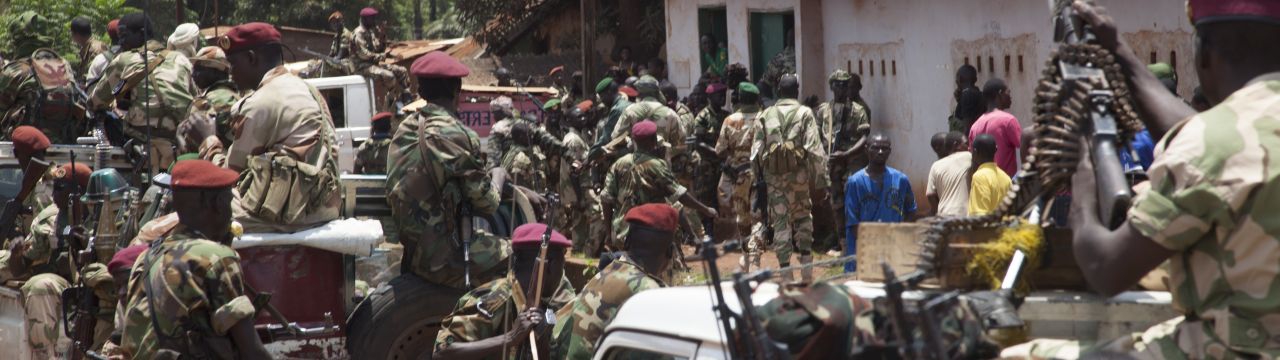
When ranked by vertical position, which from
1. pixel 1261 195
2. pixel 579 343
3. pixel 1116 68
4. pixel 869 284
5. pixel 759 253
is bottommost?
pixel 759 253

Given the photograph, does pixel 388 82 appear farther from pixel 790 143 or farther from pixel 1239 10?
pixel 1239 10

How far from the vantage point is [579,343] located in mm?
5414

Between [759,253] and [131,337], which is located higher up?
[131,337]

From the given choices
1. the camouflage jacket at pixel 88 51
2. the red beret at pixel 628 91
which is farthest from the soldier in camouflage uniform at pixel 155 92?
the red beret at pixel 628 91

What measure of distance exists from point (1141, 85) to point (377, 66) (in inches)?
707

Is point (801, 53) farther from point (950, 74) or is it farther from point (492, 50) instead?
point (492, 50)

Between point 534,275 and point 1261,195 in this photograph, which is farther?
point 534,275

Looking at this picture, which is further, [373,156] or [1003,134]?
[373,156]

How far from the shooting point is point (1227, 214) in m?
3.16

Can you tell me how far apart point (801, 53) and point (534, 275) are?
32.0 ft

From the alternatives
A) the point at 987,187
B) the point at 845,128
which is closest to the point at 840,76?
the point at 845,128

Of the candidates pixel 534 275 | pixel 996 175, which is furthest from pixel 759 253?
pixel 534 275

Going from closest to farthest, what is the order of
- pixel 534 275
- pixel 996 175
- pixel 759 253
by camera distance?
pixel 534 275
pixel 996 175
pixel 759 253

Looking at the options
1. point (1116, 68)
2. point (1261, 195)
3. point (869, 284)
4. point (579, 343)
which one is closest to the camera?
point (1261, 195)
